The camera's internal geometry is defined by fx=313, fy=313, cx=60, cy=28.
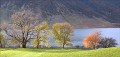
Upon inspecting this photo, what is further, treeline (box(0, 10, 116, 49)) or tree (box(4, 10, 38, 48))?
treeline (box(0, 10, 116, 49))

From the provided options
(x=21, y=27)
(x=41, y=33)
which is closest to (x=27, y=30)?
(x=21, y=27)

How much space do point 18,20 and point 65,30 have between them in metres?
25.0

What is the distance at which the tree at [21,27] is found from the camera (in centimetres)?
8019

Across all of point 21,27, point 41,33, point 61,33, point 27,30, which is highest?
point 21,27

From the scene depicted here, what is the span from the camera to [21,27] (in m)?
80.6

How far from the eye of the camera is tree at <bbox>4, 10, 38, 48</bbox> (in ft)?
263

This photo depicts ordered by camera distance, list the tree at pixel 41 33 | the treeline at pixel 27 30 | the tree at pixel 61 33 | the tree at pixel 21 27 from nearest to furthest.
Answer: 1. the tree at pixel 21 27
2. the treeline at pixel 27 30
3. the tree at pixel 41 33
4. the tree at pixel 61 33

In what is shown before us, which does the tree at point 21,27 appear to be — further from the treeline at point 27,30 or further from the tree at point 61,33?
the tree at point 61,33

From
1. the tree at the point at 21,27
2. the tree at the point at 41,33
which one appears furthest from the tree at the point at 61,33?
the tree at the point at 21,27

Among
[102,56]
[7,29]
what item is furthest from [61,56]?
[7,29]

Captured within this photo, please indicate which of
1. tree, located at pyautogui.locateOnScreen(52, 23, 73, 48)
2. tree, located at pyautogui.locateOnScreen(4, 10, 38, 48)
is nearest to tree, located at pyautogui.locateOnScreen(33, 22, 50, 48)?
tree, located at pyautogui.locateOnScreen(4, 10, 38, 48)

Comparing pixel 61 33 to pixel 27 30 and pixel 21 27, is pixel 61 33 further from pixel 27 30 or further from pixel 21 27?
pixel 21 27

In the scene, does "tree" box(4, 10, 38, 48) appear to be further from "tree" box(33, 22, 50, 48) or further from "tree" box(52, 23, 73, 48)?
"tree" box(52, 23, 73, 48)

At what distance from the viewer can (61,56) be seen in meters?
35.1
